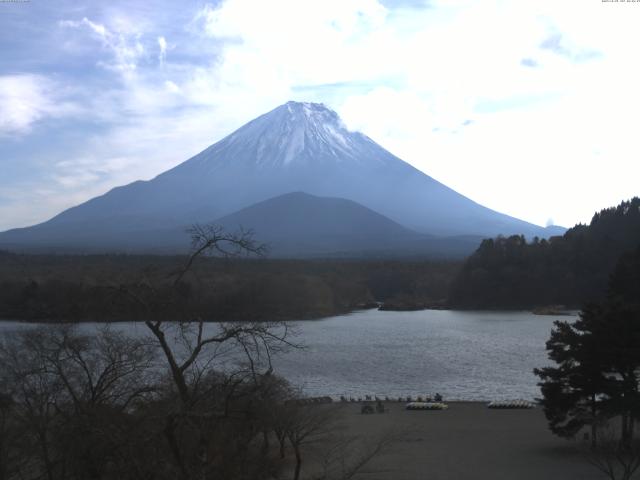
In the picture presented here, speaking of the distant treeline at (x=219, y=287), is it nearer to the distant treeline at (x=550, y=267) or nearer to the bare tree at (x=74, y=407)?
the bare tree at (x=74, y=407)

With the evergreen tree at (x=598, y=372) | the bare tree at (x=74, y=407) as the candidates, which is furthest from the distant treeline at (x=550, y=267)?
the bare tree at (x=74, y=407)

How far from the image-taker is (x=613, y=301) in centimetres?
Result: 1001

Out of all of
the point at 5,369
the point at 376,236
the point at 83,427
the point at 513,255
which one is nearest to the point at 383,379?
the point at 5,369

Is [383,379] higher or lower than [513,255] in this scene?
lower

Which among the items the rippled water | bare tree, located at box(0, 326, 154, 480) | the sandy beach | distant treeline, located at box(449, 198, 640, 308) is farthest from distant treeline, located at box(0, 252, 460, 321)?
distant treeline, located at box(449, 198, 640, 308)

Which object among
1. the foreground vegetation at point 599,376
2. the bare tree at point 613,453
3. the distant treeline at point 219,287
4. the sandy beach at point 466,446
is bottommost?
the sandy beach at point 466,446

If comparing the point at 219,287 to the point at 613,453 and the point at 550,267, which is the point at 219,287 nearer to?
the point at 613,453

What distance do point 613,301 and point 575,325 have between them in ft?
1.91

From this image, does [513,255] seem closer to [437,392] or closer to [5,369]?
[437,392]

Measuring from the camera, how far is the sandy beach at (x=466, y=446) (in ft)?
28.6

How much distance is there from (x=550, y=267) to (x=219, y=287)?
28.6 metres

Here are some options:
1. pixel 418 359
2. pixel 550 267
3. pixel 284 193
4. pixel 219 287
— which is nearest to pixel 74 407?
pixel 219 287

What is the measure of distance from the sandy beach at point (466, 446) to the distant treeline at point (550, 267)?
93.3 feet

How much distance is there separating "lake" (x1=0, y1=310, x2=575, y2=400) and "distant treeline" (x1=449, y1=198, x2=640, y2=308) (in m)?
9.10
